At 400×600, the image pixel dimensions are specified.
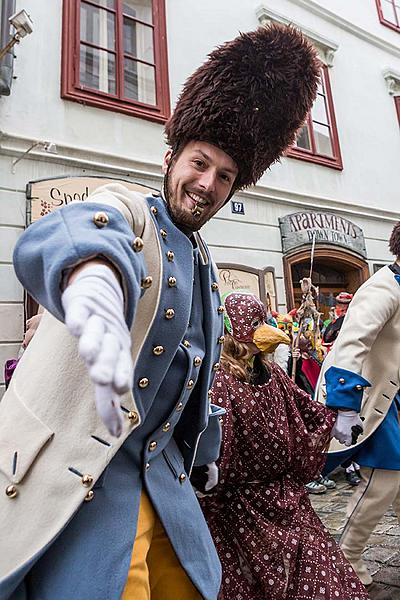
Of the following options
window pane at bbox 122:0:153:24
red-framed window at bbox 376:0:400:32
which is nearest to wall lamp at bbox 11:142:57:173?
window pane at bbox 122:0:153:24

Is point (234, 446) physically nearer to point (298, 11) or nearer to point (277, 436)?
point (277, 436)

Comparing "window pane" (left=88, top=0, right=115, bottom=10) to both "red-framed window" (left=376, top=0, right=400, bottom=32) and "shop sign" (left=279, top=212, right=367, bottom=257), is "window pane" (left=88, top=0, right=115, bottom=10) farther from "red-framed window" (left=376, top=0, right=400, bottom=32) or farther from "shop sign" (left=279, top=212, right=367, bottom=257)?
"red-framed window" (left=376, top=0, right=400, bottom=32)

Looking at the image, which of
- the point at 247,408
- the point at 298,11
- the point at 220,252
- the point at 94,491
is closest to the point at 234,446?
the point at 247,408

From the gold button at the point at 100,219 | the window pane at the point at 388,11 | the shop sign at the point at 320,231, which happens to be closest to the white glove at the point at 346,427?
the gold button at the point at 100,219

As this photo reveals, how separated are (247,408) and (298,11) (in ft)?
29.4

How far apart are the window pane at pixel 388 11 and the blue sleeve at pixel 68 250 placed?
1238 centimetres

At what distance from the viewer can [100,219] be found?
88 centimetres

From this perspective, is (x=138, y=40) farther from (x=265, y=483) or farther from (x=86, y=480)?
(x=86, y=480)

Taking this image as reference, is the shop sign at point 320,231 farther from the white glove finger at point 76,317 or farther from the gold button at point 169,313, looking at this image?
the white glove finger at point 76,317

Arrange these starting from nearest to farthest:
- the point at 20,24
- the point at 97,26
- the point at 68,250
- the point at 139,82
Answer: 1. the point at 68,250
2. the point at 20,24
3. the point at 97,26
4. the point at 139,82

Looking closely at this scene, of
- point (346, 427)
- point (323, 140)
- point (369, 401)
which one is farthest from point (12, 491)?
point (323, 140)

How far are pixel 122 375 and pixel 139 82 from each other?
7217 mm

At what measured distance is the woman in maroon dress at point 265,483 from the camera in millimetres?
2121

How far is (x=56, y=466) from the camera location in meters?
0.98
